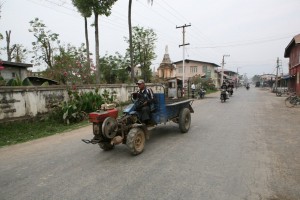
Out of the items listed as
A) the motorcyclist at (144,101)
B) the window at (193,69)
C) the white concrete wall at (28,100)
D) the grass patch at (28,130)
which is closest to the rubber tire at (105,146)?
the motorcyclist at (144,101)

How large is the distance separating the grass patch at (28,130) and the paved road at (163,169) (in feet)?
2.85

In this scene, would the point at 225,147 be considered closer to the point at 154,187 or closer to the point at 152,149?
the point at 152,149

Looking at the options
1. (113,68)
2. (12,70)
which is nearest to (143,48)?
(113,68)

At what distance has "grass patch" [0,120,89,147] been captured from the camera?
8078mm

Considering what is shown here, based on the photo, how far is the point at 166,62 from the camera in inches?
1895

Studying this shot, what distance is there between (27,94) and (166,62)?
1571 inches

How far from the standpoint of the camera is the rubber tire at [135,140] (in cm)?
554

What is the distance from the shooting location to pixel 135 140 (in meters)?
5.73

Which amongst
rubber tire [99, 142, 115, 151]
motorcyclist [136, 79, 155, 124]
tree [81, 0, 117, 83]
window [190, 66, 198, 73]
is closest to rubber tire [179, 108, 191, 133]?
motorcyclist [136, 79, 155, 124]

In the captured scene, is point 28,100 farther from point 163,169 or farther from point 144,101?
point 163,169

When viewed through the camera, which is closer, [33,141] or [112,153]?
[112,153]

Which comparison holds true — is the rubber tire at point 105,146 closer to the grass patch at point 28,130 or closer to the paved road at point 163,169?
the paved road at point 163,169

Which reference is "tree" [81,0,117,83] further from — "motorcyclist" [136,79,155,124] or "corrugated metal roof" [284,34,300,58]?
"corrugated metal roof" [284,34,300,58]

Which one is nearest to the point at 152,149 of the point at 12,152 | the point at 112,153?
the point at 112,153
